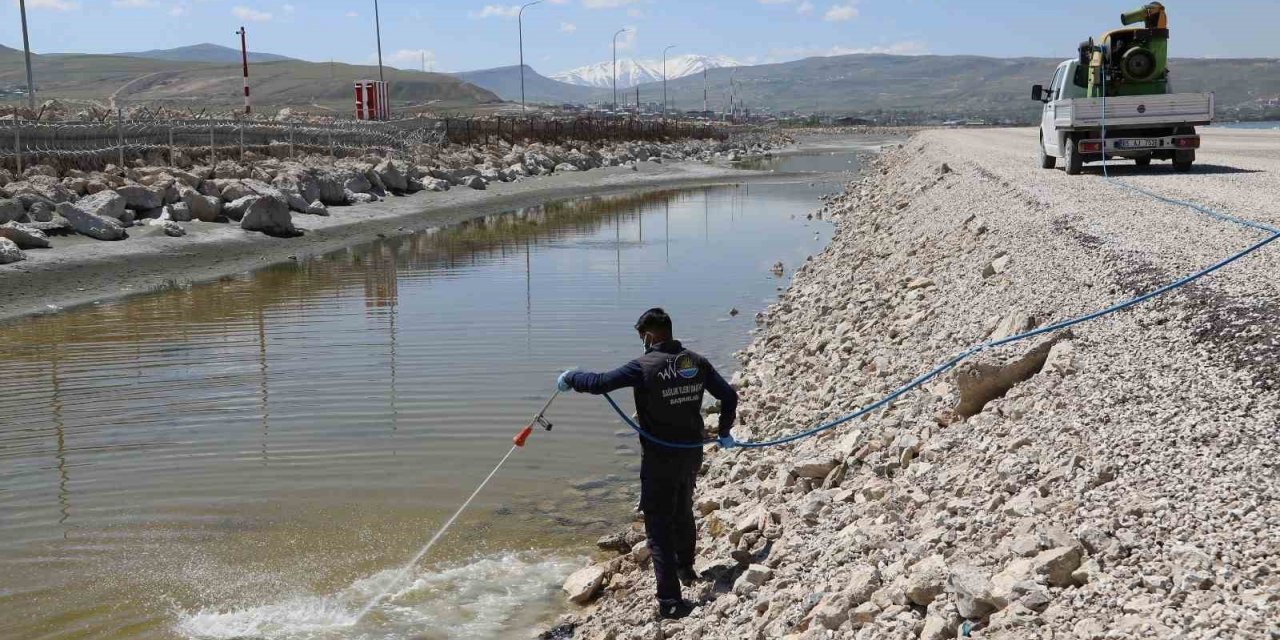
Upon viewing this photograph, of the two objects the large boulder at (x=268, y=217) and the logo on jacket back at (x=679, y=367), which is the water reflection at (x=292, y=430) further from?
the large boulder at (x=268, y=217)

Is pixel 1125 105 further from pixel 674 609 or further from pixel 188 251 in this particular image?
pixel 188 251

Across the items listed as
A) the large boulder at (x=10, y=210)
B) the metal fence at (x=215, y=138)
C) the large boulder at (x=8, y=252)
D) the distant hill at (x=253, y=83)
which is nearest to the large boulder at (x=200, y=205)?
the metal fence at (x=215, y=138)

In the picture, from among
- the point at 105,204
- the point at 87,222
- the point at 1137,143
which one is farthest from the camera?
the point at 105,204

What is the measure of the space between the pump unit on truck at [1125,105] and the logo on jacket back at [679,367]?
1501 centimetres

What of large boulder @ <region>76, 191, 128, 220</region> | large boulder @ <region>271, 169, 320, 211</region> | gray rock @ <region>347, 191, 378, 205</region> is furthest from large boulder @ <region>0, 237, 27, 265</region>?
gray rock @ <region>347, 191, 378, 205</region>

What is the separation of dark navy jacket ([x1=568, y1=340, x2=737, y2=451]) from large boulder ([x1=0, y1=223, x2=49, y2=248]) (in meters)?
17.7

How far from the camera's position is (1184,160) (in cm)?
1897

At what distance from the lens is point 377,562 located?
778cm

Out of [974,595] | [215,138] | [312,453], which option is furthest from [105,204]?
[974,595]

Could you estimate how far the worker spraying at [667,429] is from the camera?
20.0ft

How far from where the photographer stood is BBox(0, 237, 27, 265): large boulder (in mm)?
19281

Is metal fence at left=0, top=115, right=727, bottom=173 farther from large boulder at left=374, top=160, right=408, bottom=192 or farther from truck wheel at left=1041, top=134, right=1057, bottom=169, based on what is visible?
truck wheel at left=1041, top=134, right=1057, bottom=169

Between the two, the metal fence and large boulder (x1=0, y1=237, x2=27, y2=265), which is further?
the metal fence

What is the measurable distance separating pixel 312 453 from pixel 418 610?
342cm
